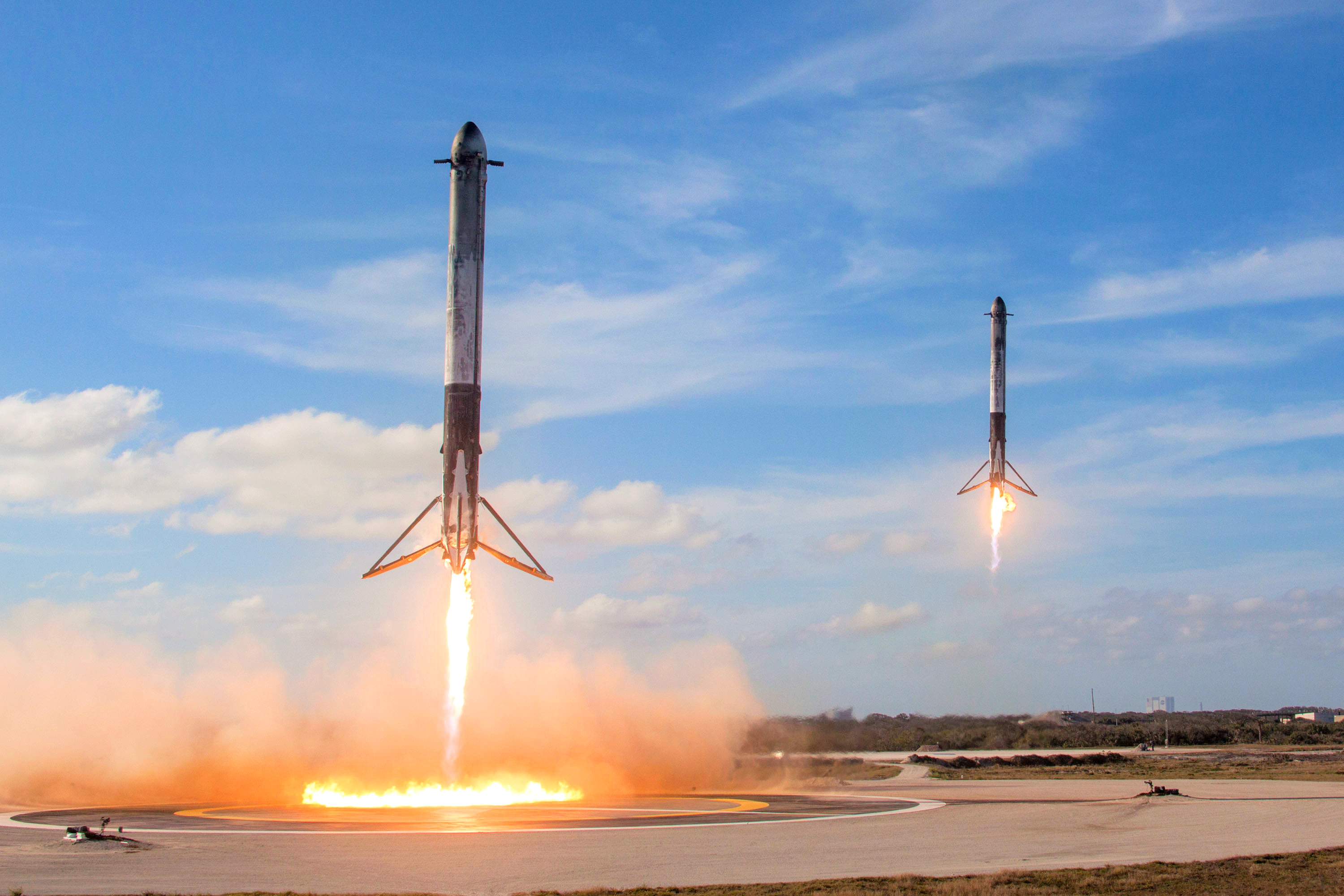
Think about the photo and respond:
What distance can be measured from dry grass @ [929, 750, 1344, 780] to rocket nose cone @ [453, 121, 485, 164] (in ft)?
113

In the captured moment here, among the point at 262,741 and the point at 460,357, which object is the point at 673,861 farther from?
the point at 262,741

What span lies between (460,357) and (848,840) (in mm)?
16767

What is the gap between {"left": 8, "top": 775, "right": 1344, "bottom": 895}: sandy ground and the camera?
22.2 meters

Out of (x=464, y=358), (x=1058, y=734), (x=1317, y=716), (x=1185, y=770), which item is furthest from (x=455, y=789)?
(x=1317, y=716)

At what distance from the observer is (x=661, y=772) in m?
47.3

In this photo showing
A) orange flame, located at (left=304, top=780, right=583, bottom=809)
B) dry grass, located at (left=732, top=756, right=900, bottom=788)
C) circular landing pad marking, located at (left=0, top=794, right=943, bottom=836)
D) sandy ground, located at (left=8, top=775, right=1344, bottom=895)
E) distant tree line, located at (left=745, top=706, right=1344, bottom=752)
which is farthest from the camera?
distant tree line, located at (left=745, top=706, right=1344, bottom=752)

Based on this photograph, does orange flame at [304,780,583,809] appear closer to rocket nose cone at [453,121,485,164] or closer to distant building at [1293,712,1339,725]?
rocket nose cone at [453,121,485,164]

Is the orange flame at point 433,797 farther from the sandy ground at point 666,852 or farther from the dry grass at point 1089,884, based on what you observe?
the dry grass at point 1089,884

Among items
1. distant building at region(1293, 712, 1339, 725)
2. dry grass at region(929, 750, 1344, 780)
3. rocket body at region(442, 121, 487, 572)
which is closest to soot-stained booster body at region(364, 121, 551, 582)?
rocket body at region(442, 121, 487, 572)

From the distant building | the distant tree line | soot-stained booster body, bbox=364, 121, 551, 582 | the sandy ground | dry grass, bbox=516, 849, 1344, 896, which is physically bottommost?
the distant building

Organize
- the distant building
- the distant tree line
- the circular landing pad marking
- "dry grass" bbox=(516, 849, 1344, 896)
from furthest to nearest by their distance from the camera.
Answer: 1. the distant building
2. the distant tree line
3. the circular landing pad marking
4. "dry grass" bbox=(516, 849, 1344, 896)

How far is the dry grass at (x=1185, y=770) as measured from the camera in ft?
174

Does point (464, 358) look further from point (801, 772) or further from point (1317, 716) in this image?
point (1317, 716)

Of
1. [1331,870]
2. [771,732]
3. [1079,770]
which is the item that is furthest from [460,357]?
[1079,770]
